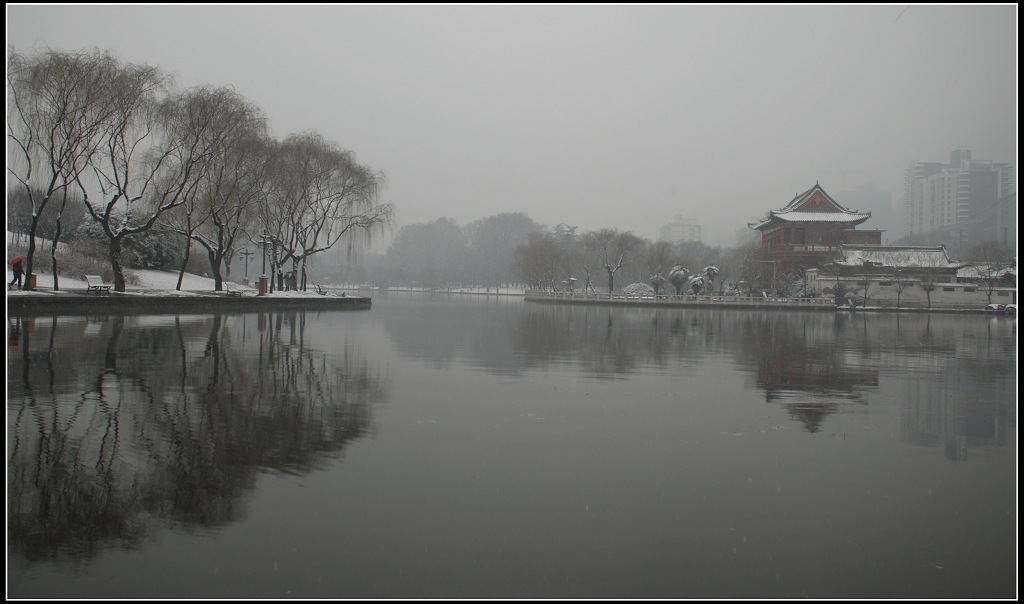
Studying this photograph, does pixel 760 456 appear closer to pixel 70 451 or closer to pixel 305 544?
pixel 305 544

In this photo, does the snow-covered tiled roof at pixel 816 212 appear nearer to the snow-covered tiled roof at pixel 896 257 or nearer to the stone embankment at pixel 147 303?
the snow-covered tiled roof at pixel 896 257

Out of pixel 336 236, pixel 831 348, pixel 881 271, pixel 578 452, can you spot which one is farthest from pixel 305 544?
pixel 881 271

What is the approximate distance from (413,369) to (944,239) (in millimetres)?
110932

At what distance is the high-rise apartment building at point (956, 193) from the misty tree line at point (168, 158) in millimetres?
109087

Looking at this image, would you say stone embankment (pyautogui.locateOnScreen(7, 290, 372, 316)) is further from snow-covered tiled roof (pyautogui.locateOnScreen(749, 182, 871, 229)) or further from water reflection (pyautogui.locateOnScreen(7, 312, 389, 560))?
snow-covered tiled roof (pyautogui.locateOnScreen(749, 182, 871, 229))

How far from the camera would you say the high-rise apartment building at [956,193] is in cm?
11469

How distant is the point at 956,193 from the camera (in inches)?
4619

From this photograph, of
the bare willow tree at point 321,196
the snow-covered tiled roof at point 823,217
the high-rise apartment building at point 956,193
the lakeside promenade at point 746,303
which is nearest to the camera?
the bare willow tree at point 321,196

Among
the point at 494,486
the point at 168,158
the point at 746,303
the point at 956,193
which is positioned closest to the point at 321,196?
the point at 168,158

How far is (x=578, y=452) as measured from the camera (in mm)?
5957

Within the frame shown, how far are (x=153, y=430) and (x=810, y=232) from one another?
6431 cm

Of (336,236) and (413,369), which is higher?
(336,236)

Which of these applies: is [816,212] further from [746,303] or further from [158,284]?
[158,284]

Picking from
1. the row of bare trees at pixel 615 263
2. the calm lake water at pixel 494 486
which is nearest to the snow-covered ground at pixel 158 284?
the calm lake water at pixel 494 486
